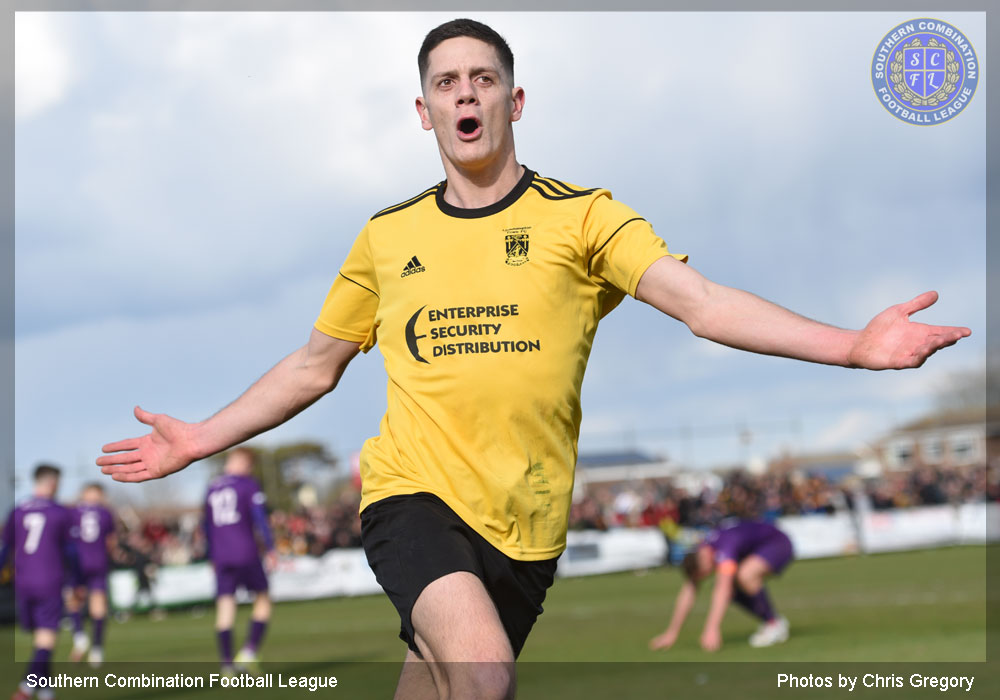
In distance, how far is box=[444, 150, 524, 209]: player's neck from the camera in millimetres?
4426

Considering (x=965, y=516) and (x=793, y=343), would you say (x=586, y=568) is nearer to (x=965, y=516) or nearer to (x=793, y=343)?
(x=965, y=516)

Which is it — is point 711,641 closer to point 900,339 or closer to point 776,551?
point 776,551

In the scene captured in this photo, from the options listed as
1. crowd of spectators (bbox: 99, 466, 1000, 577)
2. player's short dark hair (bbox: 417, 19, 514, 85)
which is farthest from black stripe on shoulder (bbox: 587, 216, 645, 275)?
crowd of spectators (bbox: 99, 466, 1000, 577)

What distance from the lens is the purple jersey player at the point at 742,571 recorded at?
41.5 ft

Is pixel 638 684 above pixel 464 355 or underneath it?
underneath

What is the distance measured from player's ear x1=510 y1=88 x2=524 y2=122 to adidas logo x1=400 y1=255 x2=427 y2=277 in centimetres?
70

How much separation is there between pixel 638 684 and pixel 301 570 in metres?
19.3

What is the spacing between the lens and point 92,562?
17188 mm

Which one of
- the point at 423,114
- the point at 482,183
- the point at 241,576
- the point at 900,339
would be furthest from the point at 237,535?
the point at 900,339

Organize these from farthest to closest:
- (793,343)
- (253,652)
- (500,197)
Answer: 1. (253,652)
2. (500,197)
3. (793,343)

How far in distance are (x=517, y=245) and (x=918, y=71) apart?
454cm

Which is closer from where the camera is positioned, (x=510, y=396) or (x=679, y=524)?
(x=510, y=396)

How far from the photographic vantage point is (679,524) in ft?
108

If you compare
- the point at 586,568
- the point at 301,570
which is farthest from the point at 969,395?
the point at 301,570
